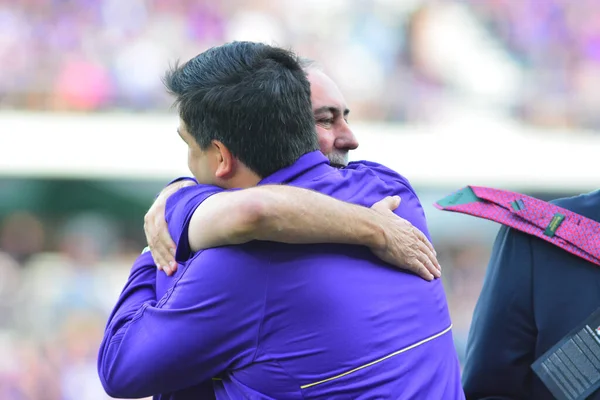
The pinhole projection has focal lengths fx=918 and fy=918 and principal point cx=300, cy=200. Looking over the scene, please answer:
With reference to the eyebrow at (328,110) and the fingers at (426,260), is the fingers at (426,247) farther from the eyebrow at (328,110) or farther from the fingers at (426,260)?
the eyebrow at (328,110)

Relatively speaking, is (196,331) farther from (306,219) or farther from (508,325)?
(508,325)

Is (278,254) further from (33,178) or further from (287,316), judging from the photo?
(33,178)

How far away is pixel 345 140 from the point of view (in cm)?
209

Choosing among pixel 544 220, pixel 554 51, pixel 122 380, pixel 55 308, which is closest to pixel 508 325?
pixel 544 220

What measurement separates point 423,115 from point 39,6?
393 cm

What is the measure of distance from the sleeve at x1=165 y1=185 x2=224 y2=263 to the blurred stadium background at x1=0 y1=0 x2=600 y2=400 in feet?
19.9

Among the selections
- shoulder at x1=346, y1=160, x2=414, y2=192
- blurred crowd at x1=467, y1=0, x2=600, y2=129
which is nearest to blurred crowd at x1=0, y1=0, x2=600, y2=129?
blurred crowd at x1=467, y1=0, x2=600, y2=129

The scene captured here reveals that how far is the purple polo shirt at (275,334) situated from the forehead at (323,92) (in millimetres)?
589

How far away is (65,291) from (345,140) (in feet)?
19.9

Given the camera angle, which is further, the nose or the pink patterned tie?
the nose

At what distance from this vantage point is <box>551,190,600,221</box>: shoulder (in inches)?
70.9

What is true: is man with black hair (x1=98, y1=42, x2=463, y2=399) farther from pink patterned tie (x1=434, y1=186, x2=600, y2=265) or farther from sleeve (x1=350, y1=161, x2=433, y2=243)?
pink patterned tie (x1=434, y1=186, x2=600, y2=265)

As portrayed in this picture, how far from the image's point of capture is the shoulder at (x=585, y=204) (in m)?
1.80

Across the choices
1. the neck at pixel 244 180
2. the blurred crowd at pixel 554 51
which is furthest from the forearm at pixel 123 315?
the blurred crowd at pixel 554 51
